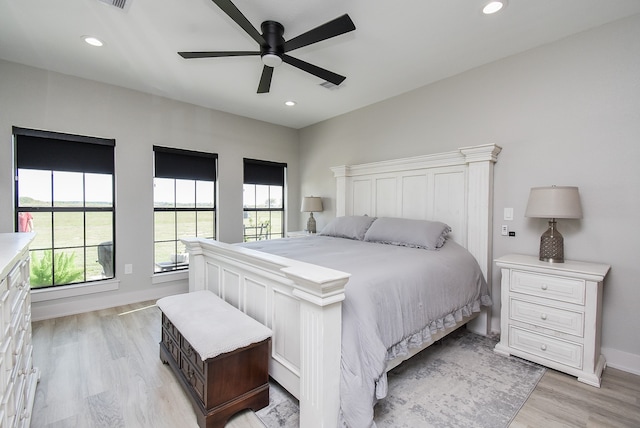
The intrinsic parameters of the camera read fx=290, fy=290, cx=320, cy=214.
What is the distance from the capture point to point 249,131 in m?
4.69

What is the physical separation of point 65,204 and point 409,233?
12.5ft

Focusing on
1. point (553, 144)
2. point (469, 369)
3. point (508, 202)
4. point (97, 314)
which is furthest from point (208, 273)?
point (553, 144)

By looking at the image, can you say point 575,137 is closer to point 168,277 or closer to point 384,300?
point 384,300

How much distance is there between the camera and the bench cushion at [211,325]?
159cm

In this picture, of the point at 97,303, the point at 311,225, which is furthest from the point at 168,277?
the point at 311,225

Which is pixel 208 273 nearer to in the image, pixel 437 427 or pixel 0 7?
pixel 437 427

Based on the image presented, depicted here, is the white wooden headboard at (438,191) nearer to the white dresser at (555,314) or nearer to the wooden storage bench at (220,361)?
the white dresser at (555,314)

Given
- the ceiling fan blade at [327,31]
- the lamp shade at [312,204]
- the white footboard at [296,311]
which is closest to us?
the white footboard at [296,311]

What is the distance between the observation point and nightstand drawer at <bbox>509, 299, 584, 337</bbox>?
2.10 m

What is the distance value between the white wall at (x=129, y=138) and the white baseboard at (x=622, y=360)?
170 inches

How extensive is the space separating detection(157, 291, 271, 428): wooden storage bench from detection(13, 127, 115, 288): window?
2.24 m

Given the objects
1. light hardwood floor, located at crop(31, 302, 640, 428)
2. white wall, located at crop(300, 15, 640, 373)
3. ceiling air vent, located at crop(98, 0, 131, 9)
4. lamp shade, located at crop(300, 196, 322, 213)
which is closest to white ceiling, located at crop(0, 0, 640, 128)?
ceiling air vent, located at crop(98, 0, 131, 9)

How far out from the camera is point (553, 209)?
88.4 inches

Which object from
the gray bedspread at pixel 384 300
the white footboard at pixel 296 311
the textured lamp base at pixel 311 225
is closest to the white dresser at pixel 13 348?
the white footboard at pixel 296 311
